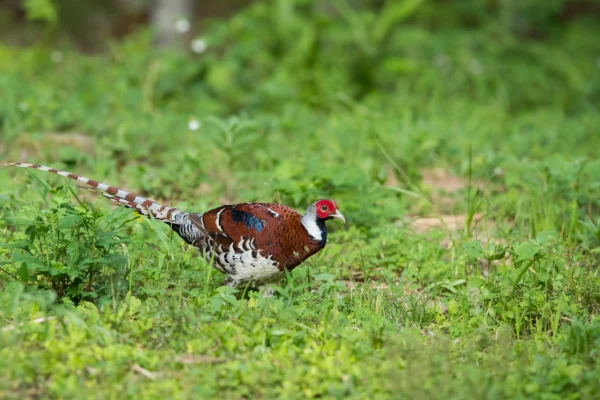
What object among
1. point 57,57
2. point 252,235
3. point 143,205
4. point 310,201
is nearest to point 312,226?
point 252,235

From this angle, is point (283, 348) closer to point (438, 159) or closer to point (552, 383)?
point (552, 383)

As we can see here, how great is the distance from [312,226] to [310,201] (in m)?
1.30

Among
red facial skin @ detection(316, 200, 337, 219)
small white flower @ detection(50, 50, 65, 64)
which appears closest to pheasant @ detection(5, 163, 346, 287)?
red facial skin @ detection(316, 200, 337, 219)

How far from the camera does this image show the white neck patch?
4715 millimetres

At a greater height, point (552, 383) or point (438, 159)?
point (438, 159)

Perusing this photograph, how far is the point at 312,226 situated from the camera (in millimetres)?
4746

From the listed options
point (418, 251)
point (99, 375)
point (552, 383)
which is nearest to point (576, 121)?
point (418, 251)

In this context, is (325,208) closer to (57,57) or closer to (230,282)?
(230,282)

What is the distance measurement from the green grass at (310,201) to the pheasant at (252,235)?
0.15m

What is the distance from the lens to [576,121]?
9289mm

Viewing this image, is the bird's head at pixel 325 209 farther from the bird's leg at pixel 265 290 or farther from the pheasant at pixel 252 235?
the bird's leg at pixel 265 290

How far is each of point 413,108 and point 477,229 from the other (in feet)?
12.6

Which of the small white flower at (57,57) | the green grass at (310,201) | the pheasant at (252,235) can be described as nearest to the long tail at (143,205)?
the pheasant at (252,235)

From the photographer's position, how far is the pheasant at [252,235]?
15.1ft
